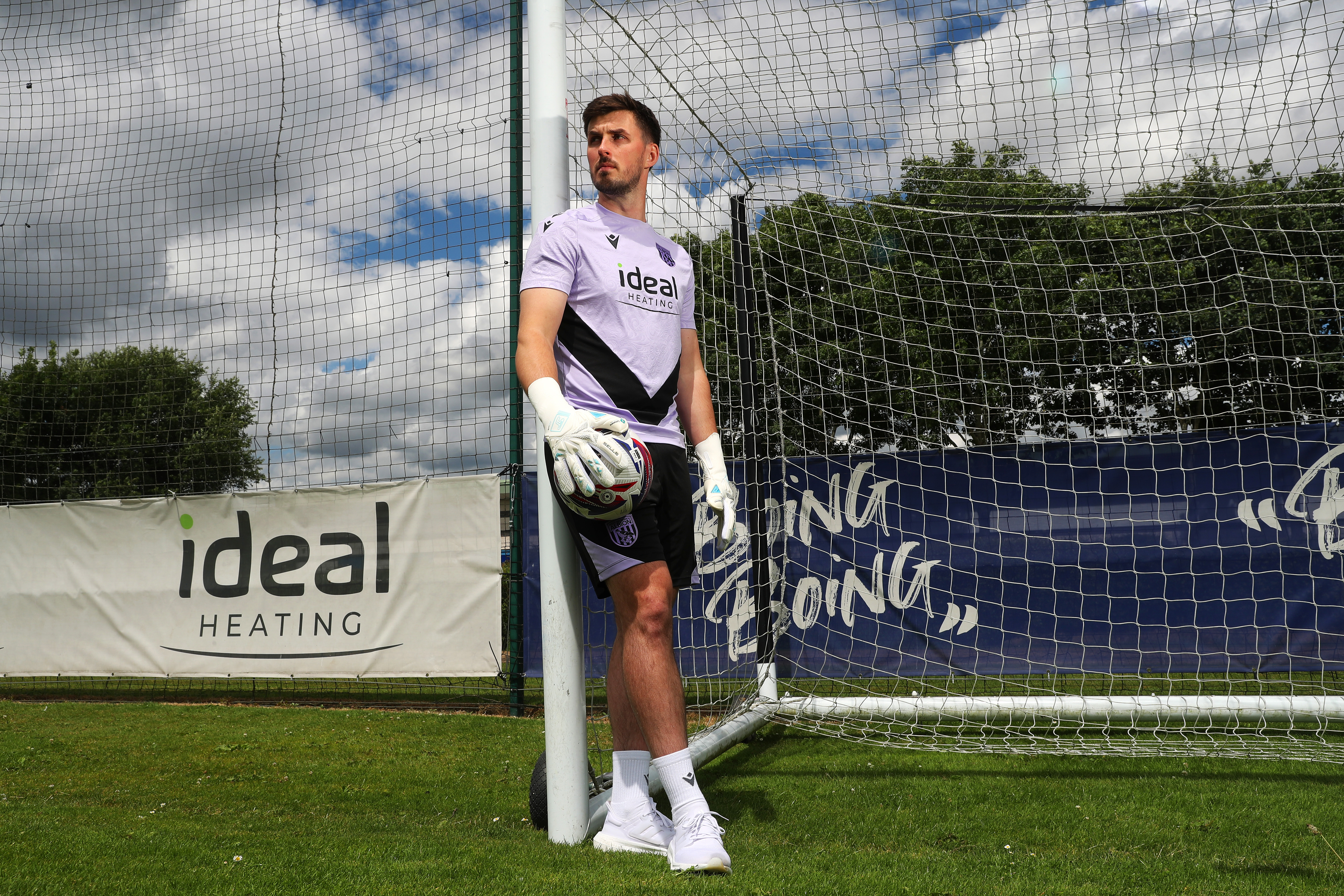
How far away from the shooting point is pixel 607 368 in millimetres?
2441

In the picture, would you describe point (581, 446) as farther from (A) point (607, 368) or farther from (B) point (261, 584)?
(B) point (261, 584)

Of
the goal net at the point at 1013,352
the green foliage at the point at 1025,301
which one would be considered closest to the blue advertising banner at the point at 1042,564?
the goal net at the point at 1013,352

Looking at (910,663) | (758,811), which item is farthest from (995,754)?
(910,663)

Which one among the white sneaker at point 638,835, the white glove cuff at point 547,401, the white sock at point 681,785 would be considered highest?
the white glove cuff at point 547,401

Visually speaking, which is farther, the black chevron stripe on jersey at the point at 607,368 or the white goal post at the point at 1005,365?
the white goal post at the point at 1005,365

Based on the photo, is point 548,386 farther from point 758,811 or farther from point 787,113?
point 787,113

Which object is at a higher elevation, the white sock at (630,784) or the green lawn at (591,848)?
the white sock at (630,784)

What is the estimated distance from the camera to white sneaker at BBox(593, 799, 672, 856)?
231 cm

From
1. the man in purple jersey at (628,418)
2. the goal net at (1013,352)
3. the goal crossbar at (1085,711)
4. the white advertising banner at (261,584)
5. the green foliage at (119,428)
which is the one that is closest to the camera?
the man in purple jersey at (628,418)

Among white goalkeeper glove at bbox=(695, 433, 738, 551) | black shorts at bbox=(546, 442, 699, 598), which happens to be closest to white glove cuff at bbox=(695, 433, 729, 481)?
white goalkeeper glove at bbox=(695, 433, 738, 551)

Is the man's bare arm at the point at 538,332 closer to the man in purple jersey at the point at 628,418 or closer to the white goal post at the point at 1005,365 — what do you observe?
the man in purple jersey at the point at 628,418

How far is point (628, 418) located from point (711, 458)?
0.44 meters

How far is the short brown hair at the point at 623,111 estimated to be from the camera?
2609mm

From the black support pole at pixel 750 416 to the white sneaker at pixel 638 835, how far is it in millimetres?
2716
